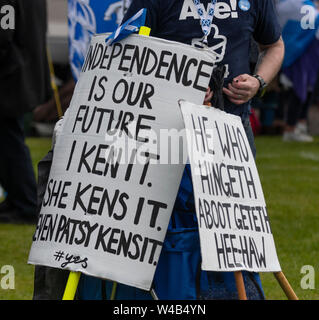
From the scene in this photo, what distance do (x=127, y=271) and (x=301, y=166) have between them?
8.37m

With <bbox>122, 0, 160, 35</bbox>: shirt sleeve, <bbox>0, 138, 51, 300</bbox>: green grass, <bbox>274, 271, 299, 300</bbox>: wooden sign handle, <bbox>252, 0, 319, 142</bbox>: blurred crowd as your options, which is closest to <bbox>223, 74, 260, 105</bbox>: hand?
<bbox>122, 0, 160, 35</bbox>: shirt sleeve

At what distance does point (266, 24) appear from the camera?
4.75m

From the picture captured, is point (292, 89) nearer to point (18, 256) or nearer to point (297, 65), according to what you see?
point (297, 65)

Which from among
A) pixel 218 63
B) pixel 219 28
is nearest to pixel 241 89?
pixel 218 63

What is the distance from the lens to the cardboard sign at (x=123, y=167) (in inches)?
160

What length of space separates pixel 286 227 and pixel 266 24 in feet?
11.3

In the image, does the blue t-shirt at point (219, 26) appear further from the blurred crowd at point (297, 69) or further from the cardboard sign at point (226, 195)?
the blurred crowd at point (297, 69)

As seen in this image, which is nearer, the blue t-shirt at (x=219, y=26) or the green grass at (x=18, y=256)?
the blue t-shirt at (x=219, y=26)

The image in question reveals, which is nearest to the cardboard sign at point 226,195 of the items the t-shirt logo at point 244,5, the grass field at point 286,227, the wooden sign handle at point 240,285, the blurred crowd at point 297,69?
the wooden sign handle at point 240,285

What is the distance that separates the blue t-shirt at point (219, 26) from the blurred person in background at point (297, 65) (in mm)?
8562

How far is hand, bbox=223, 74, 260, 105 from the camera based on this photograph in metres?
4.47

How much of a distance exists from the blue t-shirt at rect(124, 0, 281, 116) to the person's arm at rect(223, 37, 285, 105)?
7 cm

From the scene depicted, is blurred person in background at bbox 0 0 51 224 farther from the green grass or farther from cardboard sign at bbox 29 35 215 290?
cardboard sign at bbox 29 35 215 290
